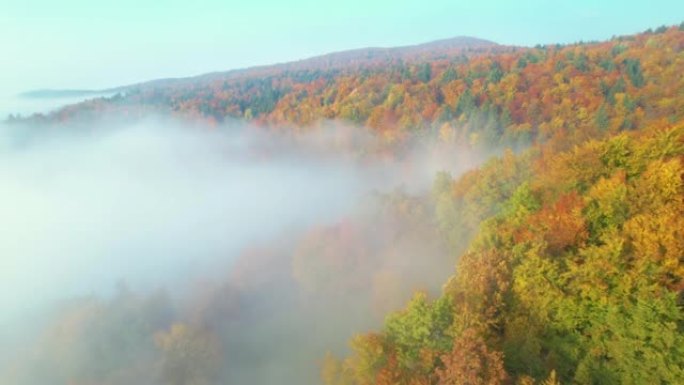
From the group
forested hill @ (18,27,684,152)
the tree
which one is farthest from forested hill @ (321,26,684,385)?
forested hill @ (18,27,684,152)

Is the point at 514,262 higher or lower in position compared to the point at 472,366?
lower

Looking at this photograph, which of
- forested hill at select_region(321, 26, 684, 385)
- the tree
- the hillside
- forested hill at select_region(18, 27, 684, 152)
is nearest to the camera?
the tree

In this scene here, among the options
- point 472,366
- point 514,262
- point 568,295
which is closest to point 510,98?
point 514,262

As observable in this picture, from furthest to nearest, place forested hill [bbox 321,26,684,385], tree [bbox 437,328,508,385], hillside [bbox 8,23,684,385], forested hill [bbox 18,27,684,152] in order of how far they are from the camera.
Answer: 1. forested hill [bbox 18,27,684,152]
2. hillside [bbox 8,23,684,385]
3. forested hill [bbox 321,26,684,385]
4. tree [bbox 437,328,508,385]

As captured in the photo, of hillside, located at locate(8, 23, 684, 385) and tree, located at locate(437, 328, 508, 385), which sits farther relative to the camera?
hillside, located at locate(8, 23, 684, 385)

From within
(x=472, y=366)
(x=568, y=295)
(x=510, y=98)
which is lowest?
(x=510, y=98)

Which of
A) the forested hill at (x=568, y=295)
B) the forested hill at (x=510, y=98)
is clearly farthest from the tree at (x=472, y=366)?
the forested hill at (x=510, y=98)

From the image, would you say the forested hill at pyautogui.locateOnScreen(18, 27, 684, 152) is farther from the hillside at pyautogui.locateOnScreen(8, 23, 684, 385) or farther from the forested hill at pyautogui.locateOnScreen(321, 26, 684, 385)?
the forested hill at pyautogui.locateOnScreen(321, 26, 684, 385)

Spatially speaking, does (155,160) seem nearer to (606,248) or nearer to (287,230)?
(287,230)

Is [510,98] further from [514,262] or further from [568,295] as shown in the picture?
[568,295]

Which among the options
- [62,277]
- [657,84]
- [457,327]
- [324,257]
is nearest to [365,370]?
[457,327]

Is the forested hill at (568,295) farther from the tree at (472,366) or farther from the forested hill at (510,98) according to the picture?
the forested hill at (510,98)
